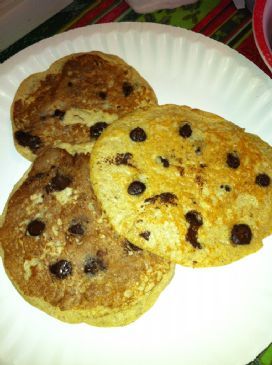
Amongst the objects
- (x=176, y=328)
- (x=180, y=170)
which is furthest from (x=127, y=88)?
(x=176, y=328)

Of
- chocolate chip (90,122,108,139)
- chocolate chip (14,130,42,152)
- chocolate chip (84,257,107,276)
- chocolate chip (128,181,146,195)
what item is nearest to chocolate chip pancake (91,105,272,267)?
chocolate chip (128,181,146,195)

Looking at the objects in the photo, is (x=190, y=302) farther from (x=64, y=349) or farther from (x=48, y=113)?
(x=48, y=113)

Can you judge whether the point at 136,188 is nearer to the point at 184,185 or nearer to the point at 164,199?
the point at 164,199

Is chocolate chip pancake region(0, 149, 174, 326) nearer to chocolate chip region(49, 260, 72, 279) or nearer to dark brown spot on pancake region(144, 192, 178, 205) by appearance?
chocolate chip region(49, 260, 72, 279)

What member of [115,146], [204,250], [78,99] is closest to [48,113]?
[78,99]

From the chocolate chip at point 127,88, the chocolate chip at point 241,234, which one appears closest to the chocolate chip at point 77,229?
the chocolate chip at point 241,234
